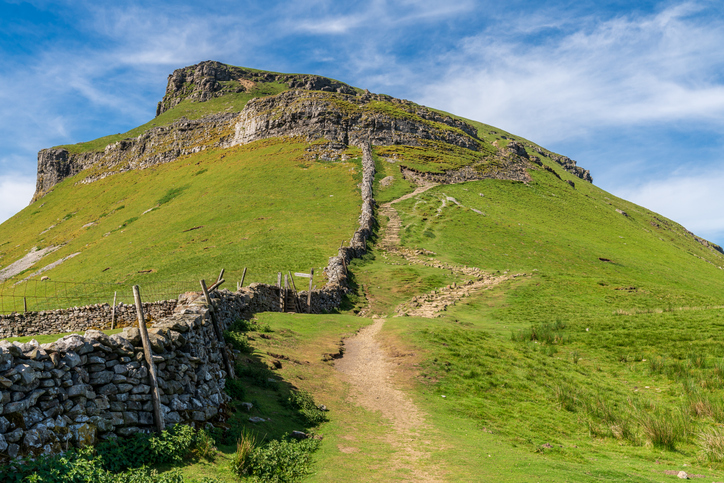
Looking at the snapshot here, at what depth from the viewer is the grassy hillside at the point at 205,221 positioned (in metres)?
43.8

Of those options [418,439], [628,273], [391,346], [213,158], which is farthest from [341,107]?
[418,439]

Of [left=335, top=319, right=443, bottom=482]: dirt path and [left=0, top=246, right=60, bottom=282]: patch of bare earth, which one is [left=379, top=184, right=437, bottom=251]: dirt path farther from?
[left=0, top=246, right=60, bottom=282]: patch of bare earth

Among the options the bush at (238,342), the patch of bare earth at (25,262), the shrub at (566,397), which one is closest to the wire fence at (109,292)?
the bush at (238,342)

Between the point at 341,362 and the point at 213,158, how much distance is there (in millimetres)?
91878

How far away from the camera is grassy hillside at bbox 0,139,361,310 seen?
1726 inches

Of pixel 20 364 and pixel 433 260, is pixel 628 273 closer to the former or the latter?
pixel 433 260

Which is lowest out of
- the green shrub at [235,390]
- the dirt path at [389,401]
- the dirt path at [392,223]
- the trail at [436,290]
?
the dirt path at [389,401]

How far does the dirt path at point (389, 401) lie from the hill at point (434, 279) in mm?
104

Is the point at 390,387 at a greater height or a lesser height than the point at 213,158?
lesser

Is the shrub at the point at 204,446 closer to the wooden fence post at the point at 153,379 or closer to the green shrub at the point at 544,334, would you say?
the wooden fence post at the point at 153,379

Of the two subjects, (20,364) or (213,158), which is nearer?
(20,364)

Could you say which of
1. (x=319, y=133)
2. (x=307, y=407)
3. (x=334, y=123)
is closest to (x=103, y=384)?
(x=307, y=407)

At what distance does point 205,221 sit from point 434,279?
37.0m

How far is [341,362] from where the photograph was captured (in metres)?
18.8
